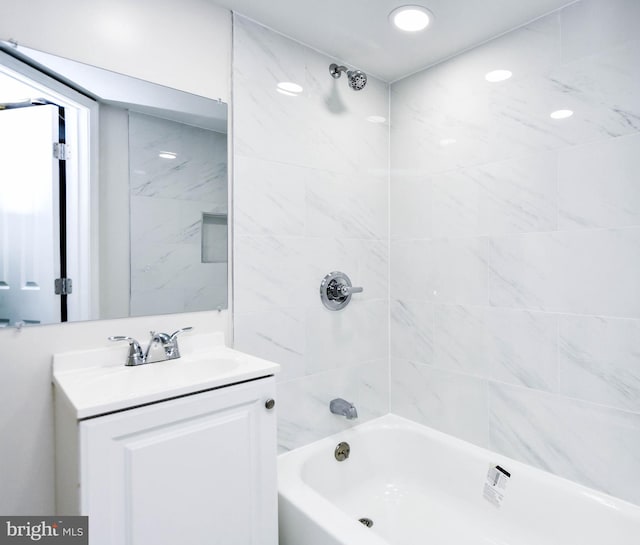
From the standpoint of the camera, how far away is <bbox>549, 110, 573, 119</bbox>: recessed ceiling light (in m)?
1.64

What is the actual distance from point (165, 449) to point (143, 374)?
310mm

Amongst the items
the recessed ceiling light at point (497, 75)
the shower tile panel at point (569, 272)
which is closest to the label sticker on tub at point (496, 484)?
the shower tile panel at point (569, 272)

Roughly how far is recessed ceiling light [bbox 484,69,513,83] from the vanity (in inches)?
64.9

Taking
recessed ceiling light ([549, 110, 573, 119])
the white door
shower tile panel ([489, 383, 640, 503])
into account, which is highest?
recessed ceiling light ([549, 110, 573, 119])

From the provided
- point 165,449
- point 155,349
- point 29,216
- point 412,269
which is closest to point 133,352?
point 155,349

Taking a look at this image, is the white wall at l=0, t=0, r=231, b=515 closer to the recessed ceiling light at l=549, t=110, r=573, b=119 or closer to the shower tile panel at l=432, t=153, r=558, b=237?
the shower tile panel at l=432, t=153, r=558, b=237

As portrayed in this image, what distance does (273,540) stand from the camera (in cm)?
137

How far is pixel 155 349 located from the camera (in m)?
1.48

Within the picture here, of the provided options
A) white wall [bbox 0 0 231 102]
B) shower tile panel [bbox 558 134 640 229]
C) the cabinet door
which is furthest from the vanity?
shower tile panel [bbox 558 134 640 229]

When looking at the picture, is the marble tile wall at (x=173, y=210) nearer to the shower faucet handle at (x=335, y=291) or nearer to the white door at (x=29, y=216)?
the white door at (x=29, y=216)

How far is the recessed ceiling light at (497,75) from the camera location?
72.1 inches

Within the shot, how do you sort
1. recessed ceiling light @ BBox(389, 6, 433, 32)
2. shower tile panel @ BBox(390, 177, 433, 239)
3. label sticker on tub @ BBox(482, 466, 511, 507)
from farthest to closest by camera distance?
shower tile panel @ BBox(390, 177, 433, 239)
label sticker on tub @ BBox(482, 466, 511, 507)
recessed ceiling light @ BBox(389, 6, 433, 32)

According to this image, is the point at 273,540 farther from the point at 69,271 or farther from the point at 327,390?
the point at 69,271

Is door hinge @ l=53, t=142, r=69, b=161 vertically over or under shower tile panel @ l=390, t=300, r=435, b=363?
over
